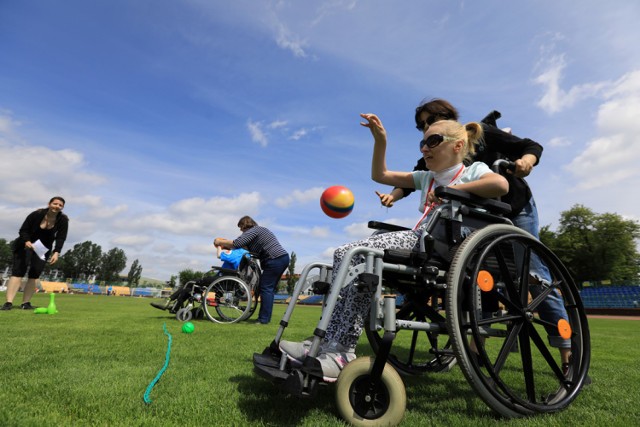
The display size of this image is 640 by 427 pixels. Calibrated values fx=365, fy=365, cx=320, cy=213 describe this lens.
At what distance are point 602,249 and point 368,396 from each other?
46.2 metres

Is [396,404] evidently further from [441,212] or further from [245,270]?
[245,270]

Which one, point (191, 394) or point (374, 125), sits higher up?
point (374, 125)

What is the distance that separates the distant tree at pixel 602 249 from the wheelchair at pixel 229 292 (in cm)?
3881

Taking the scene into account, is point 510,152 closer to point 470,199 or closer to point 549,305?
point 549,305

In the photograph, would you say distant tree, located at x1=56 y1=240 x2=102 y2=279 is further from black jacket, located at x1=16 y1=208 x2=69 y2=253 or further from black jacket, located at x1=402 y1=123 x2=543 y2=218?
black jacket, located at x1=402 y1=123 x2=543 y2=218

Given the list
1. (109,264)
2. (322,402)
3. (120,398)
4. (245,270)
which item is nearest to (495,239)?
(322,402)

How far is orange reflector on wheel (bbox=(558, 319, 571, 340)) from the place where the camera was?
212cm

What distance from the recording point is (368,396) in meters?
1.58

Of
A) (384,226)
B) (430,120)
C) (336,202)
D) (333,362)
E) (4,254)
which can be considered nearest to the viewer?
(333,362)

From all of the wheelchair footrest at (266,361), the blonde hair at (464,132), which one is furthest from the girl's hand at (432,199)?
the wheelchair footrest at (266,361)

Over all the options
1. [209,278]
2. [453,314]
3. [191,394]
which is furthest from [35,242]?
[453,314]

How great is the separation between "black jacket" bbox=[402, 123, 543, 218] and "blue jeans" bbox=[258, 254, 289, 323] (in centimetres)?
372

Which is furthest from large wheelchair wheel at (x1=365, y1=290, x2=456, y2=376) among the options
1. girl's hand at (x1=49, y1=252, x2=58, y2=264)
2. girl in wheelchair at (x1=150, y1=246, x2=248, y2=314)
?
girl's hand at (x1=49, y1=252, x2=58, y2=264)

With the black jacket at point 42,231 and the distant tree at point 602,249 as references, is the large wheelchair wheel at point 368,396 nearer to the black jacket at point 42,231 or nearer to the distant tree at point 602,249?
the black jacket at point 42,231
